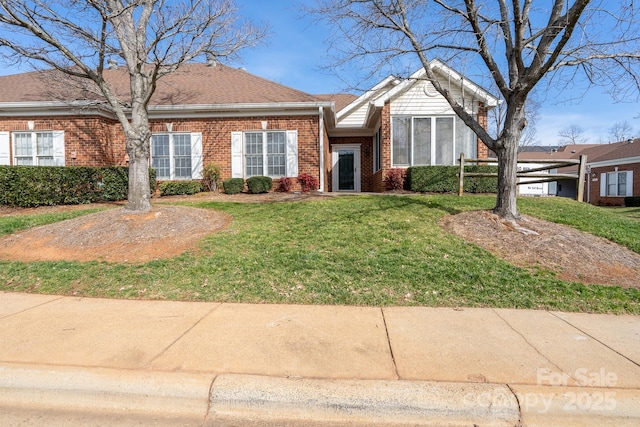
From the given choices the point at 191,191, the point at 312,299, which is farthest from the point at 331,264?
the point at 191,191

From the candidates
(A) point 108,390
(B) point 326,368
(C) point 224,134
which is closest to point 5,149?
(C) point 224,134

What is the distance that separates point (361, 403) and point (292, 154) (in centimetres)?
1200

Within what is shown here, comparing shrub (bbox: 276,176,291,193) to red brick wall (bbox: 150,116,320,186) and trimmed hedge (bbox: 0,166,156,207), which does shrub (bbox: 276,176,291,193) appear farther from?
trimmed hedge (bbox: 0,166,156,207)

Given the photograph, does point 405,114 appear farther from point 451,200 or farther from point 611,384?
point 611,384

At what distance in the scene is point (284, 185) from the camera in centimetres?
1352

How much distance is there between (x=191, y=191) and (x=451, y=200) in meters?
9.03

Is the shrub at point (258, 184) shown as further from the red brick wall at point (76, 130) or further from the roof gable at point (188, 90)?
the red brick wall at point (76, 130)

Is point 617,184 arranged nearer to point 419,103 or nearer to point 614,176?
point 614,176

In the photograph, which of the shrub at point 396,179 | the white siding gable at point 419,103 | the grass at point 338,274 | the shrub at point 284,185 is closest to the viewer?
the grass at point 338,274

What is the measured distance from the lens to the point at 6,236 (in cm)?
743

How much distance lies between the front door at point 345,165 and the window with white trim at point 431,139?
401cm

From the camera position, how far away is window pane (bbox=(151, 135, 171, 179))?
13.9m

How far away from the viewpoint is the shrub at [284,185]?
13531 mm

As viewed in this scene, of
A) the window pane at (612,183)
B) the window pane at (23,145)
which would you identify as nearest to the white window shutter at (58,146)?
the window pane at (23,145)
